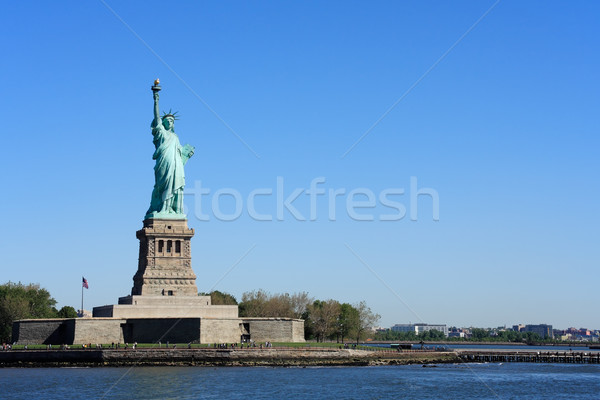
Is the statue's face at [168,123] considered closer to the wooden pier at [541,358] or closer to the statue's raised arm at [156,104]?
the statue's raised arm at [156,104]

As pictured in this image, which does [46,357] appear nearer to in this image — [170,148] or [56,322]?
[56,322]

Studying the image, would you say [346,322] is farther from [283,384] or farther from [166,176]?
[283,384]

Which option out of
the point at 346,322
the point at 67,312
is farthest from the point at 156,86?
the point at 346,322

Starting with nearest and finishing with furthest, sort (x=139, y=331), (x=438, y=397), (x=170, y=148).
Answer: (x=438, y=397), (x=139, y=331), (x=170, y=148)

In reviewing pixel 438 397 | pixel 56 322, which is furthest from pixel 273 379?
pixel 56 322

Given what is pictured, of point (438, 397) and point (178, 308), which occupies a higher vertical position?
point (178, 308)

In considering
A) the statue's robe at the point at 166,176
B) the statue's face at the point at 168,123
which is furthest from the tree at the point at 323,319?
the statue's face at the point at 168,123

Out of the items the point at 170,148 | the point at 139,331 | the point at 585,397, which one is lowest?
the point at 585,397
